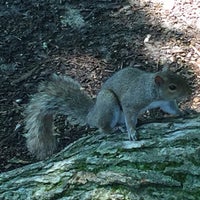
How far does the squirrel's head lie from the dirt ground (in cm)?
85

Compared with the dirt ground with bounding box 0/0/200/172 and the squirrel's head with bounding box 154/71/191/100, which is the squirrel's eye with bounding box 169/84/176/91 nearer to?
the squirrel's head with bounding box 154/71/191/100

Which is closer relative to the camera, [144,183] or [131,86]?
[144,183]

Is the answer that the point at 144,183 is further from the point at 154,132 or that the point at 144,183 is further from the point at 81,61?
the point at 81,61

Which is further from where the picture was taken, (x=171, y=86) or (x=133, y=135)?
(x=171, y=86)

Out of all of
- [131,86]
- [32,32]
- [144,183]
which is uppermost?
[32,32]

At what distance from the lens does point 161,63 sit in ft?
12.4

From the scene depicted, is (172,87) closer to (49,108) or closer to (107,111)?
(107,111)

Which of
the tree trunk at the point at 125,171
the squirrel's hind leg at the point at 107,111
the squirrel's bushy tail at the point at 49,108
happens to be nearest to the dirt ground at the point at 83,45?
the squirrel's bushy tail at the point at 49,108

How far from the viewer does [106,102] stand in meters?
2.55

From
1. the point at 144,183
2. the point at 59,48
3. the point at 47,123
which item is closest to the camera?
the point at 144,183

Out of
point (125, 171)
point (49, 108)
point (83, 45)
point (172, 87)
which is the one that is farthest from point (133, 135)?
point (83, 45)

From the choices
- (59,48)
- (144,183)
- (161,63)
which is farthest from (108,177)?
(59,48)

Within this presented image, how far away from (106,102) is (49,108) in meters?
0.32

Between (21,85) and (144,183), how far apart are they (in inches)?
84.7
